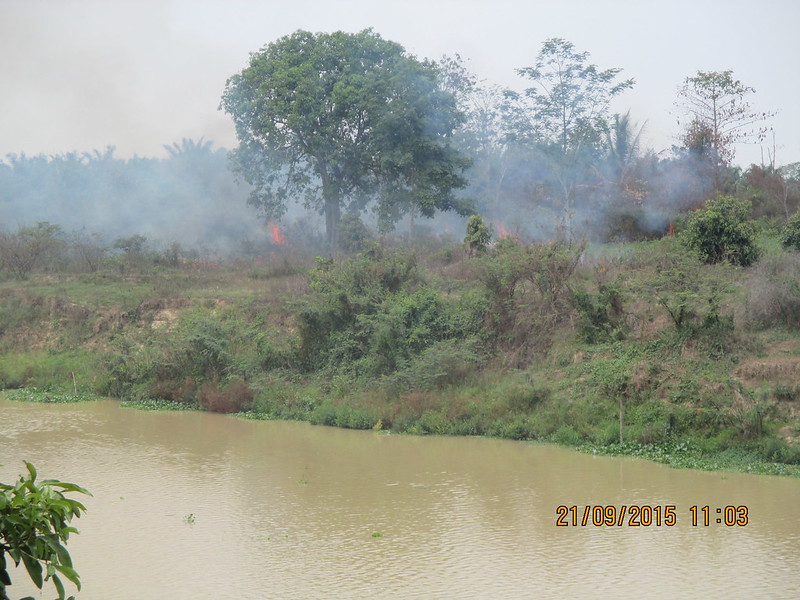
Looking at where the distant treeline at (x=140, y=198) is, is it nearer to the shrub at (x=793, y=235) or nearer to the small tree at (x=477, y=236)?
the small tree at (x=477, y=236)

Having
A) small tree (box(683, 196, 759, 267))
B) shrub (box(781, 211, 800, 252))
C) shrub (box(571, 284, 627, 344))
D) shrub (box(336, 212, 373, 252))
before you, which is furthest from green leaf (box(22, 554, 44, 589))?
shrub (box(336, 212, 373, 252))

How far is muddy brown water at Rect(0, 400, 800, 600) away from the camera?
7.91 m

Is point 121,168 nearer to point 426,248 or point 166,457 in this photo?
point 426,248

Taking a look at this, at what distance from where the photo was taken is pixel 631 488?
1109 centimetres

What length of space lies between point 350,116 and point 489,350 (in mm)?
13959

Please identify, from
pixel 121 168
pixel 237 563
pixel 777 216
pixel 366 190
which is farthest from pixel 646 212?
pixel 121 168

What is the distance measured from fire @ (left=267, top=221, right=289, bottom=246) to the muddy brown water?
68.8ft

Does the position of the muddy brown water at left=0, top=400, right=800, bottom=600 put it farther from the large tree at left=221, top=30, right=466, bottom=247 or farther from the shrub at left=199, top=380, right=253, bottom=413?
the large tree at left=221, top=30, right=466, bottom=247

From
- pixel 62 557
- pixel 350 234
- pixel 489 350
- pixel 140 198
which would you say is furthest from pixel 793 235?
pixel 140 198
